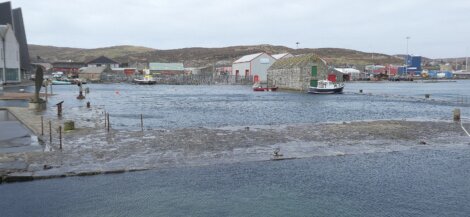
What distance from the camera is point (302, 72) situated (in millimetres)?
70125

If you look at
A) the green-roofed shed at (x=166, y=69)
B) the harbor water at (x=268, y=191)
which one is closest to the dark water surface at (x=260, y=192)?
the harbor water at (x=268, y=191)

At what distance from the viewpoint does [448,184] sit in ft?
47.8

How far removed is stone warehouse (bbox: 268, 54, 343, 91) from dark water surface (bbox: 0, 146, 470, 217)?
170 feet

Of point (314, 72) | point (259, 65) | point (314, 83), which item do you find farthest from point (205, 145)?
point (259, 65)

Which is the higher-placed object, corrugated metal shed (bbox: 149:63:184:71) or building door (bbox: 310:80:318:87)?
corrugated metal shed (bbox: 149:63:184:71)

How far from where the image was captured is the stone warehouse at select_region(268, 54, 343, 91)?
68000 mm

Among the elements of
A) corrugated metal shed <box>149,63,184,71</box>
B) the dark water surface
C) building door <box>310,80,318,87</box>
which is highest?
corrugated metal shed <box>149,63,184,71</box>

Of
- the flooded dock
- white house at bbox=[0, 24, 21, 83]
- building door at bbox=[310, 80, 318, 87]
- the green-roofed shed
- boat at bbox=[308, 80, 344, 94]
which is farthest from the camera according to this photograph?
the green-roofed shed

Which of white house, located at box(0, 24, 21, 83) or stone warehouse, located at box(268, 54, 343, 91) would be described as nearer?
white house, located at box(0, 24, 21, 83)

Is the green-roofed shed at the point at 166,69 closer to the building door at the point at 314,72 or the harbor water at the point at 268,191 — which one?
the building door at the point at 314,72

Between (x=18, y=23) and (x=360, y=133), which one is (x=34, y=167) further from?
(x=18, y=23)

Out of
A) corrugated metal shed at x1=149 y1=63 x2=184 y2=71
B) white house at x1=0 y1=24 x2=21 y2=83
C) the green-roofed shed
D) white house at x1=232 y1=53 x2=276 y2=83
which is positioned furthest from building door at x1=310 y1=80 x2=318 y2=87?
corrugated metal shed at x1=149 y1=63 x2=184 y2=71

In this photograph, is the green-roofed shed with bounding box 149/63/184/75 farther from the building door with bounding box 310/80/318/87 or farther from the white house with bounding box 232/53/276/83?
the building door with bounding box 310/80/318/87

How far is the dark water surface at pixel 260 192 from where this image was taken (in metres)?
11.9
